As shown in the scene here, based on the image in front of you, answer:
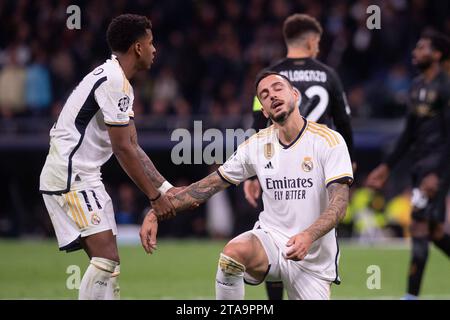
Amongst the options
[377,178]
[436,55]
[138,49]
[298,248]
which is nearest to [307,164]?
[298,248]

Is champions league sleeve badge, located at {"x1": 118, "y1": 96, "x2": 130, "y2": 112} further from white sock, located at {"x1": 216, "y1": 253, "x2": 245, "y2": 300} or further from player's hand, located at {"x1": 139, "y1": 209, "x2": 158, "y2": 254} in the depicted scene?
white sock, located at {"x1": 216, "y1": 253, "x2": 245, "y2": 300}

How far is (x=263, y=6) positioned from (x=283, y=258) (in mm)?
14365

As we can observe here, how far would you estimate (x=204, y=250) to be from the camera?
15375mm

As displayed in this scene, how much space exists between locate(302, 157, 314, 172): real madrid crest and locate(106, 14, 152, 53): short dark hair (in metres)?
1.47

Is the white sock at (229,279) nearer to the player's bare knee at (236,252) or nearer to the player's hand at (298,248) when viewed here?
the player's bare knee at (236,252)

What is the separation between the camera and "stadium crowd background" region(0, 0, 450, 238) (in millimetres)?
17828

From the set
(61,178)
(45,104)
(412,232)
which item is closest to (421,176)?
(412,232)

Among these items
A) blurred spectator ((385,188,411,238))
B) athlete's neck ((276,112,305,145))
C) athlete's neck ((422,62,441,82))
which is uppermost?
athlete's neck ((422,62,441,82))

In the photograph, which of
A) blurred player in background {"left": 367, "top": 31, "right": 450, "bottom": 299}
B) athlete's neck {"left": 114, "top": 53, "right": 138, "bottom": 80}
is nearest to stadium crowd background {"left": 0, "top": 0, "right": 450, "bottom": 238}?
blurred player in background {"left": 367, "top": 31, "right": 450, "bottom": 299}

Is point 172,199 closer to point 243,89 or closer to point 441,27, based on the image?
point 243,89

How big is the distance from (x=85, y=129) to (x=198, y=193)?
2.97ft

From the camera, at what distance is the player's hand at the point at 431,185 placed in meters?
9.16

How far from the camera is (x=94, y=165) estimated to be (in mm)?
6625

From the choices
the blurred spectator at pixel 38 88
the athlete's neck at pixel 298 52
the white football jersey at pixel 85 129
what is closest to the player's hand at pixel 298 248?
the white football jersey at pixel 85 129
